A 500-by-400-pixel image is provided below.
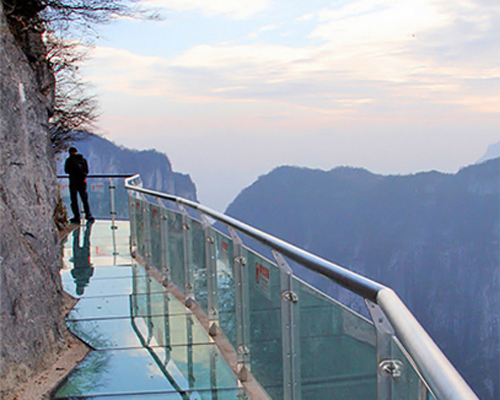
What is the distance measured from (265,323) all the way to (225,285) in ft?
3.59

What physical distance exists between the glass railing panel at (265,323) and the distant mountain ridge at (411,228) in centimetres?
5261

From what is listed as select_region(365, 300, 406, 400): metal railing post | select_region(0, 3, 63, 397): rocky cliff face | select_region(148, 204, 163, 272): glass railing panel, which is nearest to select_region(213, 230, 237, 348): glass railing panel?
select_region(0, 3, 63, 397): rocky cliff face

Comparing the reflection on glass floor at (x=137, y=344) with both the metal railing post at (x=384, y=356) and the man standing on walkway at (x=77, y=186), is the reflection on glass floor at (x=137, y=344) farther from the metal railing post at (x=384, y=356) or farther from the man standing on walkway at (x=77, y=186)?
the man standing on walkway at (x=77, y=186)

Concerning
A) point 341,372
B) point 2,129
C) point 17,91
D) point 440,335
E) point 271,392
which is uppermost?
point 17,91

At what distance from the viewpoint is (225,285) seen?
4520mm

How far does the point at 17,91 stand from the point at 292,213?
66.4 m

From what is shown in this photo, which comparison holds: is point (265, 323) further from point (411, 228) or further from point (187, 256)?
point (411, 228)

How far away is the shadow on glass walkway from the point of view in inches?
70.4

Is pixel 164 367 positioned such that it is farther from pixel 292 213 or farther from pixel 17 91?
pixel 292 213

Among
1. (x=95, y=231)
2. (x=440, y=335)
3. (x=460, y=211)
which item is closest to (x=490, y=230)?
(x=460, y=211)

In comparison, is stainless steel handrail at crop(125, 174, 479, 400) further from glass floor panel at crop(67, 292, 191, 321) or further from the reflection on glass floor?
glass floor panel at crop(67, 292, 191, 321)

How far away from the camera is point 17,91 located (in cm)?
529

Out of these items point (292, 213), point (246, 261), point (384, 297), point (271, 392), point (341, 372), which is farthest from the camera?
point (292, 213)

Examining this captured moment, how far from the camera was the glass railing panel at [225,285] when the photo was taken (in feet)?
14.1
